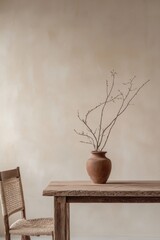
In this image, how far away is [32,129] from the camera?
4.33m

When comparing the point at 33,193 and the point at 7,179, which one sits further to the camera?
the point at 33,193

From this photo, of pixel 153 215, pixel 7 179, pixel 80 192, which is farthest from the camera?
pixel 153 215

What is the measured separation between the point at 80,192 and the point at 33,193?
1704mm

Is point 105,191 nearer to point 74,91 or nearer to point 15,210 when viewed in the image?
point 15,210

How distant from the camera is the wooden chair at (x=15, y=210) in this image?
2979 mm

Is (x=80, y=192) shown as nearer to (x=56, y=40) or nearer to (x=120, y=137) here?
(x=120, y=137)

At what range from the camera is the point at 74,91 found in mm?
4312

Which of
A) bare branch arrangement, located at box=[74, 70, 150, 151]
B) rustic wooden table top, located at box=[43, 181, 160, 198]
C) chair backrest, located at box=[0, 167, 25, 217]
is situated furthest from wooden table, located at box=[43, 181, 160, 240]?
bare branch arrangement, located at box=[74, 70, 150, 151]

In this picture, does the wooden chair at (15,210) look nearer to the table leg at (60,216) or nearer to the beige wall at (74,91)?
Answer: the table leg at (60,216)

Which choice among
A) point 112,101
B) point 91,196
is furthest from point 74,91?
point 91,196

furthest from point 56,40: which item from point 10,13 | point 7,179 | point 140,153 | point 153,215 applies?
point 153,215

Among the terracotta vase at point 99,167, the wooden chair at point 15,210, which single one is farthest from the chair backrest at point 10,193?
the terracotta vase at point 99,167

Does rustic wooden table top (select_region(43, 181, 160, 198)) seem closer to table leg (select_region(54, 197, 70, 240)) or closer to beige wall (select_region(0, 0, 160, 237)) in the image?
table leg (select_region(54, 197, 70, 240))

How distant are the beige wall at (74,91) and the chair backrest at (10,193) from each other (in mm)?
956
